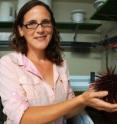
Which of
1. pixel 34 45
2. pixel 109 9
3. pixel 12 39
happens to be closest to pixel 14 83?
pixel 34 45

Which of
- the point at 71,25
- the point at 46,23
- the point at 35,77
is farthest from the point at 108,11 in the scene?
the point at 35,77

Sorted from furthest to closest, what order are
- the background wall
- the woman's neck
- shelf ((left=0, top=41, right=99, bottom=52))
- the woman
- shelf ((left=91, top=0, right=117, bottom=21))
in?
the background wall → shelf ((left=0, top=41, right=99, bottom=52)) → shelf ((left=91, top=0, right=117, bottom=21)) → the woman's neck → the woman

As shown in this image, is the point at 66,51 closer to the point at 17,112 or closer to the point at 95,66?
the point at 95,66

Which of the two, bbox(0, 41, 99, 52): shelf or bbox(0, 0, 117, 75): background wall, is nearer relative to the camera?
bbox(0, 41, 99, 52): shelf

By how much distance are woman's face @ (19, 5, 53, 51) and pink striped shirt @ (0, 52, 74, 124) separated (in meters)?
0.10

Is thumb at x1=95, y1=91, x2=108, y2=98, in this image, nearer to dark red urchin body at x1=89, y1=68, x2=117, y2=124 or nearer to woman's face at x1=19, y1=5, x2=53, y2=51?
dark red urchin body at x1=89, y1=68, x2=117, y2=124

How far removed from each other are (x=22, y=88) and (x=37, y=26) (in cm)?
28

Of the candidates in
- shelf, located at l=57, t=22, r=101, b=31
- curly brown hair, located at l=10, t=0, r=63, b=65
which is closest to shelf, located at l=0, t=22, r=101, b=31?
shelf, located at l=57, t=22, r=101, b=31

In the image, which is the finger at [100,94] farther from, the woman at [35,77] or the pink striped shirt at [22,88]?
the pink striped shirt at [22,88]

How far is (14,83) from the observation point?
1.09m

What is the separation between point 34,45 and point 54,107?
1.13ft

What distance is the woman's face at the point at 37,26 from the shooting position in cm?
117

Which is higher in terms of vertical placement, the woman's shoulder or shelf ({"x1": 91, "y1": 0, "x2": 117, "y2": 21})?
shelf ({"x1": 91, "y1": 0, "x2": 117, "y2": 21})

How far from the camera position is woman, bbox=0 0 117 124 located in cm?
98
